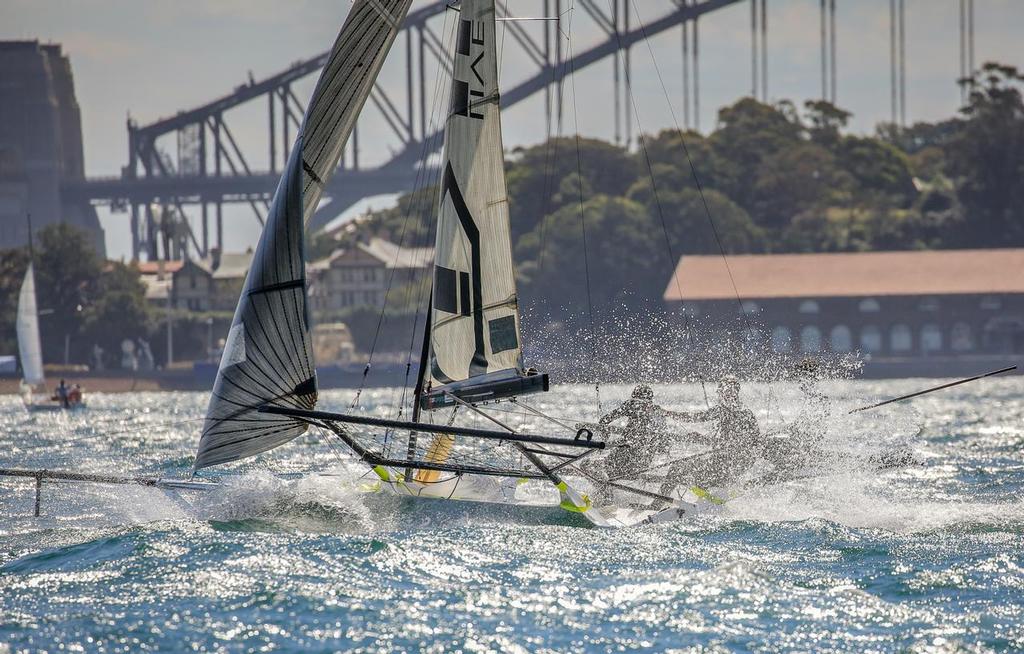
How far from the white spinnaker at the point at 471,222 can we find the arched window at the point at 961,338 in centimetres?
5876

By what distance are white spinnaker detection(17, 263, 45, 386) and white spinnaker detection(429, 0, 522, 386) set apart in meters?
34.6

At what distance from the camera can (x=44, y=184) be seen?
4906 inches

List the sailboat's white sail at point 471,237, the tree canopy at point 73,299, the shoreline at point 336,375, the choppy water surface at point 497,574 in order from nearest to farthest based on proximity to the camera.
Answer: the choppy water surface at point 497,574
the sailboat's white sail at point 471,237
the shoreline at point 336,375
the tree canopy at point 73,299

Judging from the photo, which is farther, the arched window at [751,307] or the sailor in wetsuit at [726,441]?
the arched window at [751,307]

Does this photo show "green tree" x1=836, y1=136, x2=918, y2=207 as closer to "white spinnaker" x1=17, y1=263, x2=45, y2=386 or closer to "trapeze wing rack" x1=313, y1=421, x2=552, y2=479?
"white spinnaker" x1=17, y1=263, x2=45, y2=386

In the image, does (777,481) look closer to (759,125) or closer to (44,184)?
(759,125)

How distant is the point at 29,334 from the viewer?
47.2 metres

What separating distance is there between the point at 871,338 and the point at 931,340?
2.93 meters

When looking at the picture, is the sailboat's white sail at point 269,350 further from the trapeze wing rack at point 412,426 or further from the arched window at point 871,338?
the arched window at point 871,338

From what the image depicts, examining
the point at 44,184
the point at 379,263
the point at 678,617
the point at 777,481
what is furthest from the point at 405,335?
the point at 678,617

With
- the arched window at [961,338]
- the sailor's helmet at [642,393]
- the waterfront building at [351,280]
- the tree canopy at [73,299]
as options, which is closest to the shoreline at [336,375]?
the arched window at [961,338]

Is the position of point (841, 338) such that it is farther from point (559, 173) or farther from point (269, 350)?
point (269, 350)

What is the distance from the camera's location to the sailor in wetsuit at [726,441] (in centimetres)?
1563

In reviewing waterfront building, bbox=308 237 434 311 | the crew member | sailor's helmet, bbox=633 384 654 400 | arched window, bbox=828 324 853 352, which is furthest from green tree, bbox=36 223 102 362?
sailor's helmet, bbox=633 384 654 400
